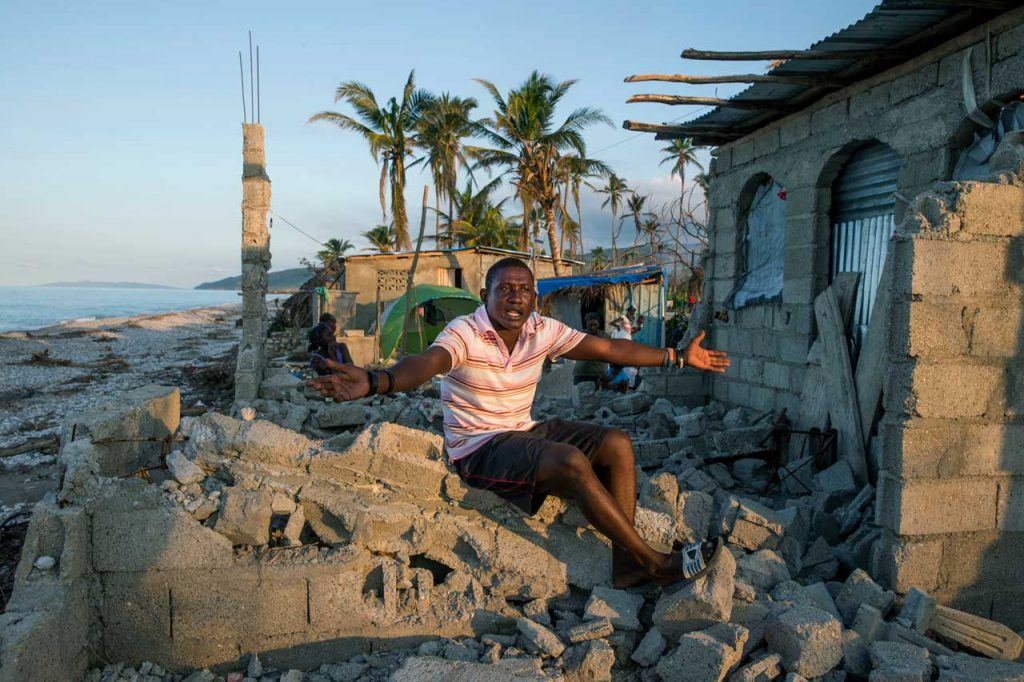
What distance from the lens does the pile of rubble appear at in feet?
9.30

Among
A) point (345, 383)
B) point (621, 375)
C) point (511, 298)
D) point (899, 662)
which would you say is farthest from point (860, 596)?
point (621, 375)

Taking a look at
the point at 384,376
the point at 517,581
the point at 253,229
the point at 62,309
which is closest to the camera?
the point at 384,376

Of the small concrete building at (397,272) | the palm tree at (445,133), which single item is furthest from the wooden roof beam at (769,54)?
the palm tree at (445,133)

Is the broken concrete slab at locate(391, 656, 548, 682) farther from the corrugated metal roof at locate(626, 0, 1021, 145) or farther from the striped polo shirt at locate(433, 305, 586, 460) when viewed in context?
the corrugated metal roof at locate(626, 0, 1021, 145)

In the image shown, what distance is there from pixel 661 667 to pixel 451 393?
1.64 m

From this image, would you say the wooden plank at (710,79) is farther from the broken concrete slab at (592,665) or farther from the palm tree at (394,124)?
the palm tree at (394,124)

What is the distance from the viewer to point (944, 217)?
135 inches

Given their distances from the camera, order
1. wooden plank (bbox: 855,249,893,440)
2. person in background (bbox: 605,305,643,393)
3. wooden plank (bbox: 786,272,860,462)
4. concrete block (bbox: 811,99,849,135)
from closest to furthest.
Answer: wooden plank (bbox: 855,249,893,440) → wooden plank (bbox: 786,272,860,462) → concrete block (bbox: 811,99,849,135) → person in background (bbox: 605,305,643,393)

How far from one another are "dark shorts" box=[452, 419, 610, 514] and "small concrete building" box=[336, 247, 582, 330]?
698 inches

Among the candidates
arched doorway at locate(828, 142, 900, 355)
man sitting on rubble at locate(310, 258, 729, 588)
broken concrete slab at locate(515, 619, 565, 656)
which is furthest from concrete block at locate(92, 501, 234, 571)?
arched doorway at locate(828, 142, 900, 355)

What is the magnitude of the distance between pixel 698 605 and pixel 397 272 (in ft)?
62.8

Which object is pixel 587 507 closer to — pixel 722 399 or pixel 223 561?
pixel 223 561

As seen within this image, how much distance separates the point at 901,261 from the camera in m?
3.51

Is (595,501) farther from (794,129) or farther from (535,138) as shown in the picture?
(535,138)
